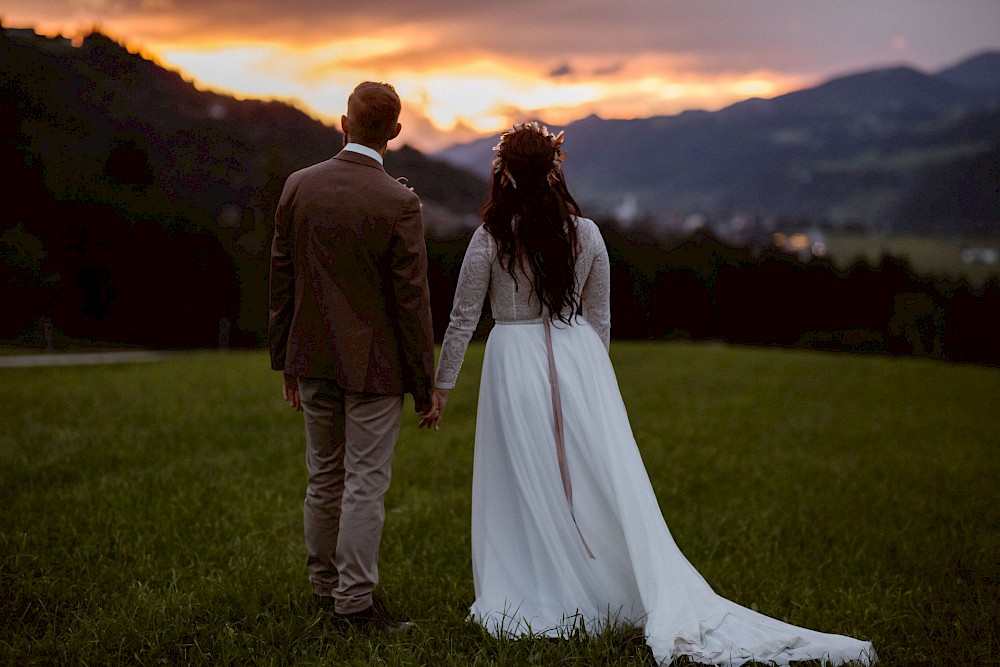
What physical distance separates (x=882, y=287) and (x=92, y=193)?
52.2m

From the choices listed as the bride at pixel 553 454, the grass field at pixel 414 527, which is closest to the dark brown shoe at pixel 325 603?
the grass field at pixel 414 527

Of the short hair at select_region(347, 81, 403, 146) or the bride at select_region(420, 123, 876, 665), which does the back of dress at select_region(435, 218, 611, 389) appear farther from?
the short hair at select_region(347, 81, 403, 146)

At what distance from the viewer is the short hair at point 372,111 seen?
3.50 meters

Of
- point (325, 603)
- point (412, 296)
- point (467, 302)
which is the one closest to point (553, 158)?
point (467, 302)

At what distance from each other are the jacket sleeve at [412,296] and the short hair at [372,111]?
0.36 m

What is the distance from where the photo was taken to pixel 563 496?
377 cm

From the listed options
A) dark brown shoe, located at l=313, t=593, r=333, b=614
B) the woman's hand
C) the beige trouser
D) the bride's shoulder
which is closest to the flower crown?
the bride's shoulder

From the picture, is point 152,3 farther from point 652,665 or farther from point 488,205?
point 652,665

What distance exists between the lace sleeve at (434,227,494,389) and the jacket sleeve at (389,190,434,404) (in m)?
0.20

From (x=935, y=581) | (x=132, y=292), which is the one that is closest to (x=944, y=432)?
(x=935, y=581)

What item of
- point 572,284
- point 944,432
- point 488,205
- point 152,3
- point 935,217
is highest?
point 935,217

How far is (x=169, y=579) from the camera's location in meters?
4.52

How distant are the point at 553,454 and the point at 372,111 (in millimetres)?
1823

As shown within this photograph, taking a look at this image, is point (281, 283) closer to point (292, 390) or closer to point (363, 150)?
point (292, 390)
